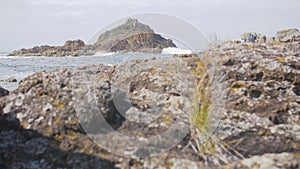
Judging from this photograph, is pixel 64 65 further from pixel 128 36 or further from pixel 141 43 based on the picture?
pixel 128 36

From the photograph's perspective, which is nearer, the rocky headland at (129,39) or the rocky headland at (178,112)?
the rocky headland at (178,112)

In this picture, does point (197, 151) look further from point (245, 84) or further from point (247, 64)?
point (247, 64)

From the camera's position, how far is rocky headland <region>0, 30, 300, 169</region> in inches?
131

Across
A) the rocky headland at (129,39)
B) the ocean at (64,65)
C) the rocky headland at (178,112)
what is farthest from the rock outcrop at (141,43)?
the rocky headland at (178,112)

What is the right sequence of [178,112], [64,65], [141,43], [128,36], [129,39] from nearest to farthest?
[178,112]
[128,36]
[129,39]
[141,43]
[64,65]

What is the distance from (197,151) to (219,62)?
5.05 feet

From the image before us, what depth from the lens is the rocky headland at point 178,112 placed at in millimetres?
3332

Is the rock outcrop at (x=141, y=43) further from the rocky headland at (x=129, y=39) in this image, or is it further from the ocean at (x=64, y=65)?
the ocean at (x=64, y=65)

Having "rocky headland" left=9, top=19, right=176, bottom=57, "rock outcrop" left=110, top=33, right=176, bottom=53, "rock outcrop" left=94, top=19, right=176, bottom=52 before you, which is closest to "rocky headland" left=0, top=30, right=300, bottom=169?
"rocky headland" left=9, top=19, right=176, bottom=57

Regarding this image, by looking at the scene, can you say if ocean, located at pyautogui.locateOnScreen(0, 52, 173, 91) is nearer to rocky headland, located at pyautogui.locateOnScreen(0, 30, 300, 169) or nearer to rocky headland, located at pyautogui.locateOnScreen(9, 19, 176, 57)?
rocky headland, located at pyautogui.locateOnScreen(9, 19, 176, 57)

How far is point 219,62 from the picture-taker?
172 inches

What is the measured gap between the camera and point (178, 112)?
12.7 feet

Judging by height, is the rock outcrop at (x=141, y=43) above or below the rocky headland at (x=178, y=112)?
above

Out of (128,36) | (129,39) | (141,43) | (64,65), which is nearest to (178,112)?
(128,36)
